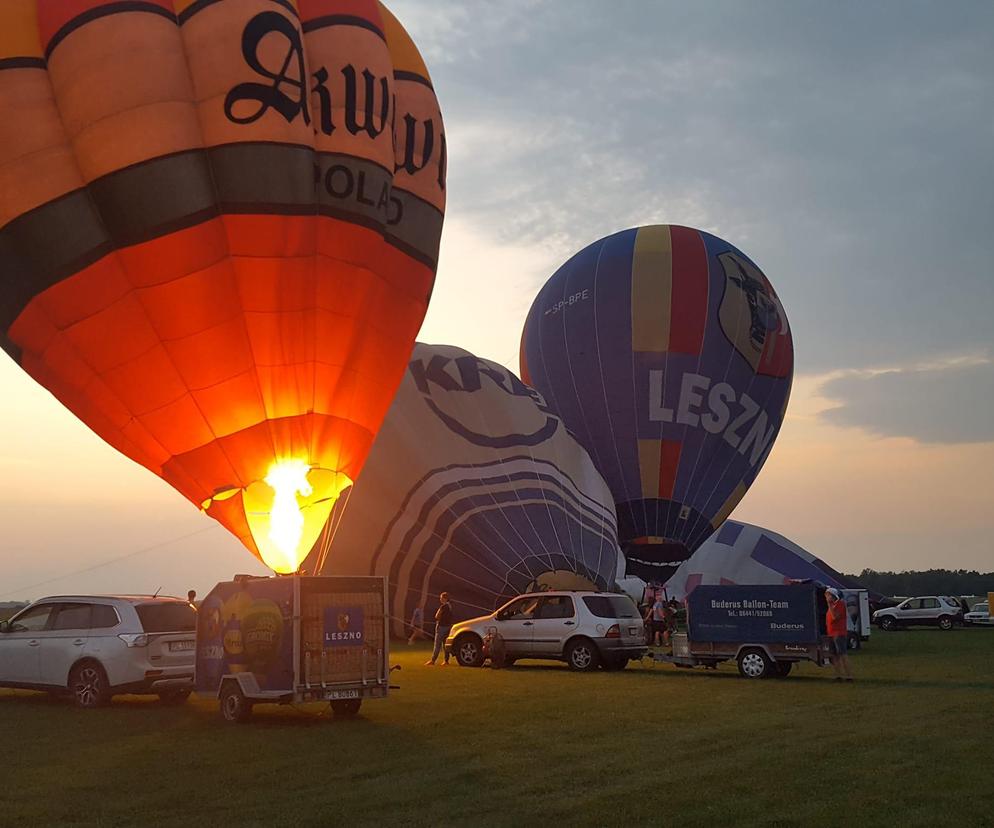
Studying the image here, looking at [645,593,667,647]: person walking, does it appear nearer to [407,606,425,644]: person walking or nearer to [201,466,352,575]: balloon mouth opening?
[407,606,425,644]: person walking

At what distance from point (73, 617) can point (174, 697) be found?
1.77m

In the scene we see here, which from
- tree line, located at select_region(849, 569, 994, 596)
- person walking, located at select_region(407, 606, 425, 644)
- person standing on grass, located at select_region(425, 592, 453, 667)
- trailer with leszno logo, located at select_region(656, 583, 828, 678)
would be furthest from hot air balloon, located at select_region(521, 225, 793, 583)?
tree line, located at select_region(849, 569, 994, 596)

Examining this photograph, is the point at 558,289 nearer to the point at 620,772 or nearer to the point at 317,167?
the point at 317,167

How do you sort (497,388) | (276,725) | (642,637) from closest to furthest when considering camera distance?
1. (276,725)
2. (642,637)
3. (497,388)

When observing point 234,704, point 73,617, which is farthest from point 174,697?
point 234,704

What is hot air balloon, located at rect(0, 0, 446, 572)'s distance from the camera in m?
14.1

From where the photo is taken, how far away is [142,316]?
14.6m

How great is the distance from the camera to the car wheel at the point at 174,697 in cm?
1510

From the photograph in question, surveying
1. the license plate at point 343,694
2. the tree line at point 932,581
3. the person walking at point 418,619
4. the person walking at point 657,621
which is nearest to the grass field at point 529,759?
the license plate at point 343,694

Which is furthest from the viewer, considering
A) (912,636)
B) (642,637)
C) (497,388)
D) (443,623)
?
(912,636)

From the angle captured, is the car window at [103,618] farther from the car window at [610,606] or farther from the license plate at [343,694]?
the car window at [610,606]

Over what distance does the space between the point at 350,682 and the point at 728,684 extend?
6.36 m

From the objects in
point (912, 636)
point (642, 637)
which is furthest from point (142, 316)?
point (912, 636)

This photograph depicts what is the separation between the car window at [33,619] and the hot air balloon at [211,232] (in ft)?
7.74
